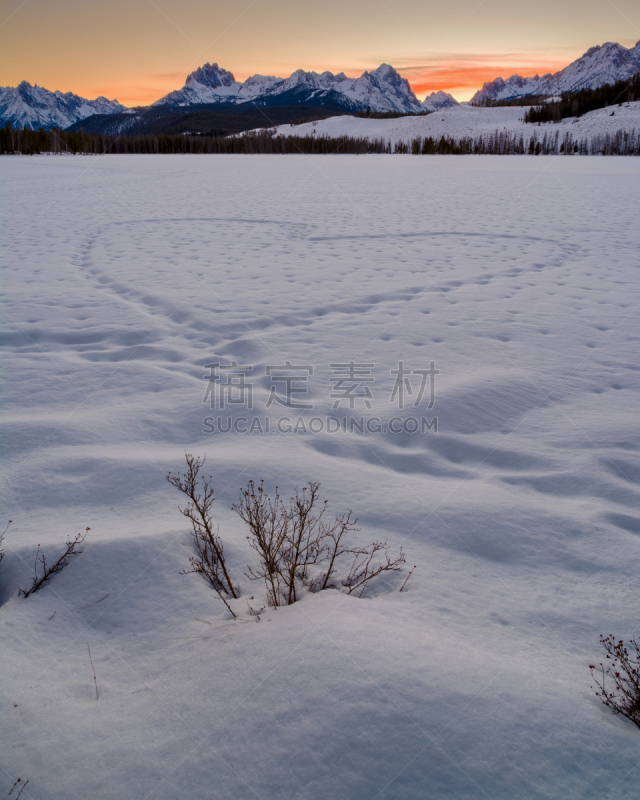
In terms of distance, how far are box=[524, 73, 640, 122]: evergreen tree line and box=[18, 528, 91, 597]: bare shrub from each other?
2543 inches

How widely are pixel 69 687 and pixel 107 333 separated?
4.22 metres

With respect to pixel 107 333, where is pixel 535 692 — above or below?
below

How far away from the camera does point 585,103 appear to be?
52281mm

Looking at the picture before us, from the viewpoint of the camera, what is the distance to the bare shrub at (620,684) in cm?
164

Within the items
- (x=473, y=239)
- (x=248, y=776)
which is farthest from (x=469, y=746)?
(x=473, y=239)

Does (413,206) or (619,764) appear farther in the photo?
(413,206)

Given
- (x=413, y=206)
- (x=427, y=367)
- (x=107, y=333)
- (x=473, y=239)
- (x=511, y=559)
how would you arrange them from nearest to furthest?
(x=511, y=559) < (x=427, y=367) < (x=107, y=333) < (x=473, y=239) < (x=413, y=206)

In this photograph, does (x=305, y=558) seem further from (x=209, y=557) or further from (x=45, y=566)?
(x=45, y=566)

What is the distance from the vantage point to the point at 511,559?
2561 millimetres

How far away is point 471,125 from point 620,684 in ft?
225

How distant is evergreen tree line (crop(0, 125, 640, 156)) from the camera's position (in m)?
33.7

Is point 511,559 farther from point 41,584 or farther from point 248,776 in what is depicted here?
point 41,584

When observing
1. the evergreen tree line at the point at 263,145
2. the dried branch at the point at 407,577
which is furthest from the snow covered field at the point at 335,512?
the evergreen tree line at the point at 263,145

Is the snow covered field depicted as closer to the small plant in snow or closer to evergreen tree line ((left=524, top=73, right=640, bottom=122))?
the small plant in snow
